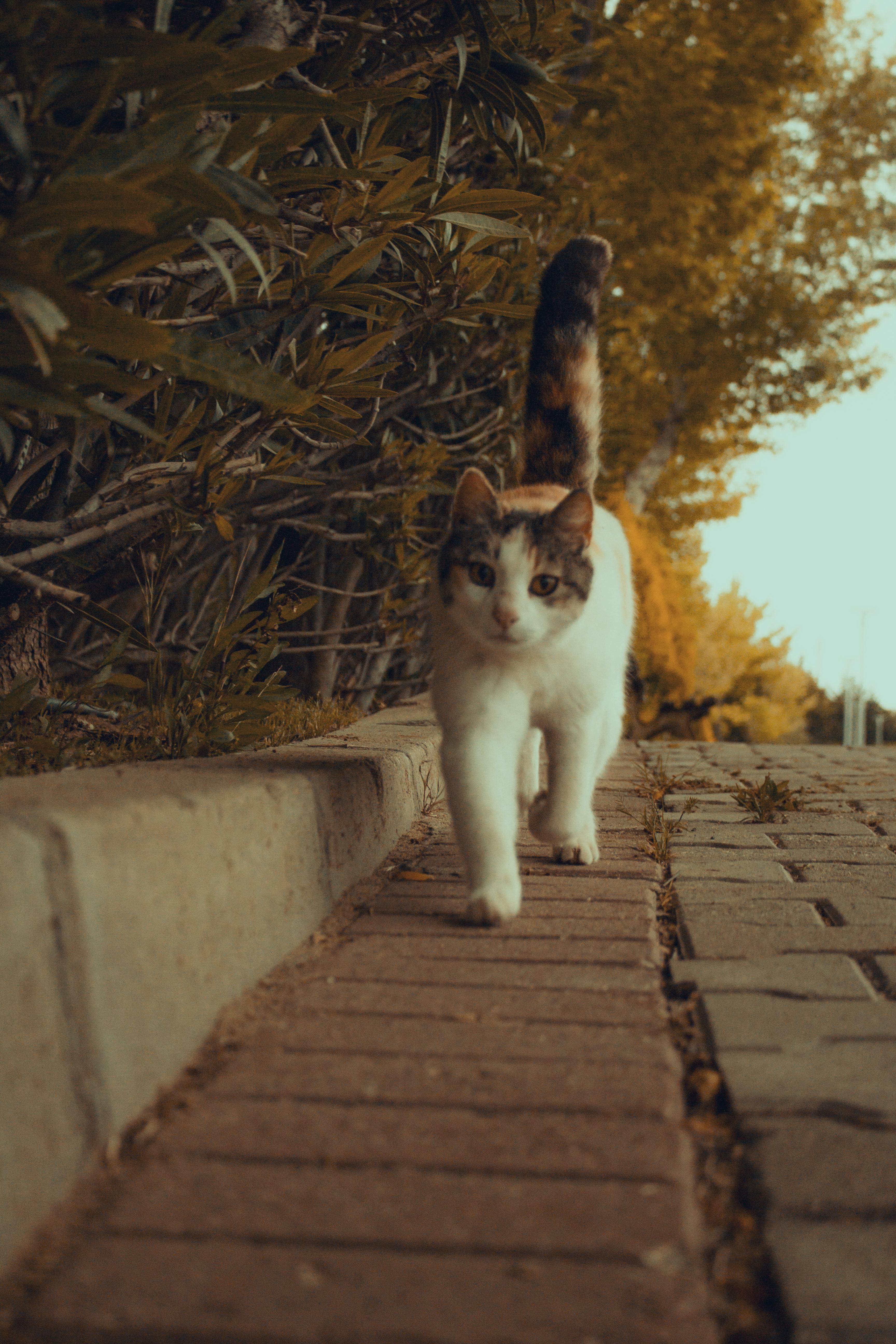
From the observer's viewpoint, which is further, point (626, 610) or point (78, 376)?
point (626, 610)

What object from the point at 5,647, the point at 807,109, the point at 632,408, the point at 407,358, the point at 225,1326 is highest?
the point at 807,109

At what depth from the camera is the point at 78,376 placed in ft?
5.31

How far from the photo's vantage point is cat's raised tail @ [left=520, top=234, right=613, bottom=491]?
11.6 feet

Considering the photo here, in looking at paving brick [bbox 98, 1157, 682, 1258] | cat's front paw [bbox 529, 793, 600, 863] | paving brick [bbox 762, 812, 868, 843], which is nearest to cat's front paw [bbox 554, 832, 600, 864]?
cat's front paw [bbox 529, 793, 600, 863]

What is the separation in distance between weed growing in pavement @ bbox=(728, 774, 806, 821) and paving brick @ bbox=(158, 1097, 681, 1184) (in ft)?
7.88

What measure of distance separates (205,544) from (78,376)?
2640 millimetres

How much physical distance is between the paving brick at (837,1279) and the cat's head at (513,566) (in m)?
1.48

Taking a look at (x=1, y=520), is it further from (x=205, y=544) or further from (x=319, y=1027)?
(x=205, y=544)

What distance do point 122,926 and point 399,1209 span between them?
0.52m

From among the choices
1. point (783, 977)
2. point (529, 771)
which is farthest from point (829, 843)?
point (783, 977)

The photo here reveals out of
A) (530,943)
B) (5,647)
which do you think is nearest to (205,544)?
(5,647)

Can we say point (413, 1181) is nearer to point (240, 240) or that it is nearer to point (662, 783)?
point (240, 240)

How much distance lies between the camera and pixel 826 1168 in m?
1.25

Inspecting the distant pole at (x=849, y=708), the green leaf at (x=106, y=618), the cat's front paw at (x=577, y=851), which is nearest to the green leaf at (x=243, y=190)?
the green leaf at (x=106, y=618)
